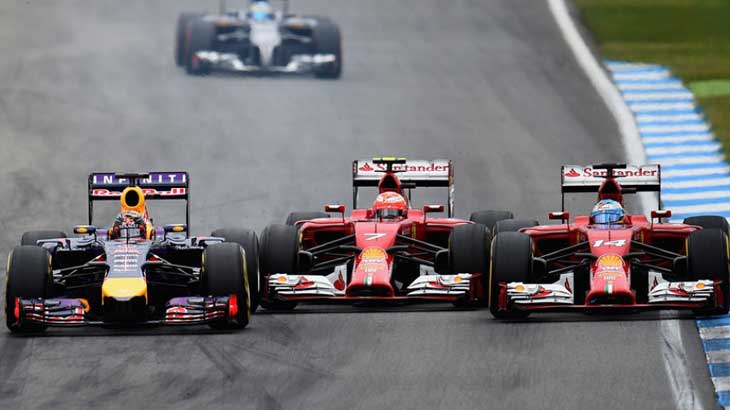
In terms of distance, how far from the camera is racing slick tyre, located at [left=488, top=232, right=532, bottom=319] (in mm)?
26531

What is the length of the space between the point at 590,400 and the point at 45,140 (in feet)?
68.7

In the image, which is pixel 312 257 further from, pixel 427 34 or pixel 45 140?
pixel 427 34

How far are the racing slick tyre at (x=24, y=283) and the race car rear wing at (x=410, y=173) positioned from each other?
20.0ft

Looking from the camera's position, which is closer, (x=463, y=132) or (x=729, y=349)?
(x=729, y=349)

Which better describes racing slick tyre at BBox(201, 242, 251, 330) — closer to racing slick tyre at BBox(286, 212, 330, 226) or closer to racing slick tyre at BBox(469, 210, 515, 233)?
racing slick tyre at BBox(286, 212, 330, 226)

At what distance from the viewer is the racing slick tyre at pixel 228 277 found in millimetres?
26062

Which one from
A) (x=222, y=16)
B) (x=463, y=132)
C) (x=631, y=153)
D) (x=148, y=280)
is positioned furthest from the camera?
(x=222, y=16)

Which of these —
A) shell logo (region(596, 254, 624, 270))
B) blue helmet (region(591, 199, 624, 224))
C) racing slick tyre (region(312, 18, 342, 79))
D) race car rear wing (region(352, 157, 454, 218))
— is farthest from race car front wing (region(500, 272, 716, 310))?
racing slick tyre (region(312, 18, 342, 79))

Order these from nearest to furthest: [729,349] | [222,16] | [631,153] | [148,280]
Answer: [729,349] → [148,280] → [631,153] → [222,16]

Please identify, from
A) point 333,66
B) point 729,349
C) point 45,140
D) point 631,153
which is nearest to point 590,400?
point 729,349

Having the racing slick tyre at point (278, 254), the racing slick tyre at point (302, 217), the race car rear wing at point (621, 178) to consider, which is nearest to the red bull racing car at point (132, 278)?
the racing slick tyre at point (278, 254)

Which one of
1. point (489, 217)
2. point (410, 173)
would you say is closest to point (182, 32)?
point (410, 173)

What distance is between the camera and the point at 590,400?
22.2m

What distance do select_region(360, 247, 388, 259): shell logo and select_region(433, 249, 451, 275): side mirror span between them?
0.68 m
